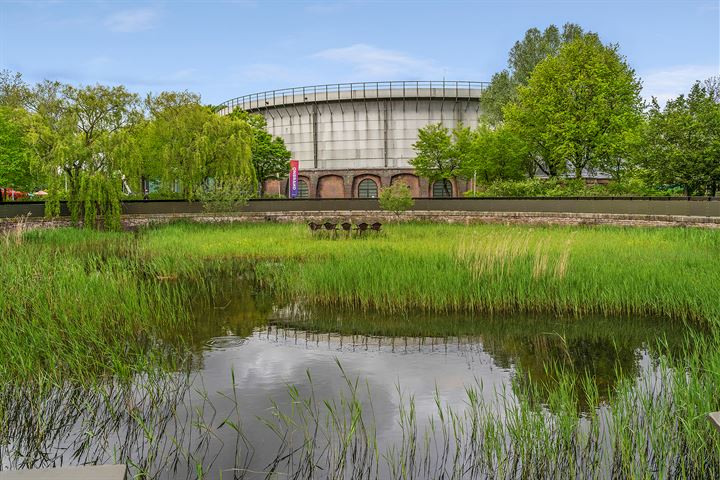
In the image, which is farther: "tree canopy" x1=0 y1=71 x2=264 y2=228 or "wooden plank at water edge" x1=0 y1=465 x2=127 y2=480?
"tree canopy" x1=0 y1=71 x2=264 y2=228

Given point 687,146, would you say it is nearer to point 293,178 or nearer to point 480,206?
point 480,206

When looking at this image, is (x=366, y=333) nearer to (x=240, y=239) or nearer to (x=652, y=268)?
(x=652, y=268)

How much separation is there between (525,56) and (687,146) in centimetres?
1929

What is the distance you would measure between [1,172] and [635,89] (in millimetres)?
37922

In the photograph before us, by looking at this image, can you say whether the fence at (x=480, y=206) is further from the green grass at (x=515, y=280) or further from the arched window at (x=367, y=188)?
the arched window at (x=367, y=188)

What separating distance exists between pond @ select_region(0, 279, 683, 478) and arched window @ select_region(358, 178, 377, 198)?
158 ft

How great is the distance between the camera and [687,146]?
30.4m

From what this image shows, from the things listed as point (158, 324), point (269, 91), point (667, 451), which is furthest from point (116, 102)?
point (269, 91)

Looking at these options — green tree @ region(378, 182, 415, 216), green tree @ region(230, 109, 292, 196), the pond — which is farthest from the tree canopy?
the pond

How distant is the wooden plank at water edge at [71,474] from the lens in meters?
2.98

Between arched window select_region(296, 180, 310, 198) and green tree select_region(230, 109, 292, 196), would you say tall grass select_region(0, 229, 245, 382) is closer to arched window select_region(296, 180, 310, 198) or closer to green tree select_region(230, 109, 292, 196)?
green tree select_region(230, 109, 292, 196)

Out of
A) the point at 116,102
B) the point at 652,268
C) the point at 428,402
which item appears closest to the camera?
the point at 428,402

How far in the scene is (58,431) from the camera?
5.83 meters

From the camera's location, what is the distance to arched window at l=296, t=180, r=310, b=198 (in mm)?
60688
